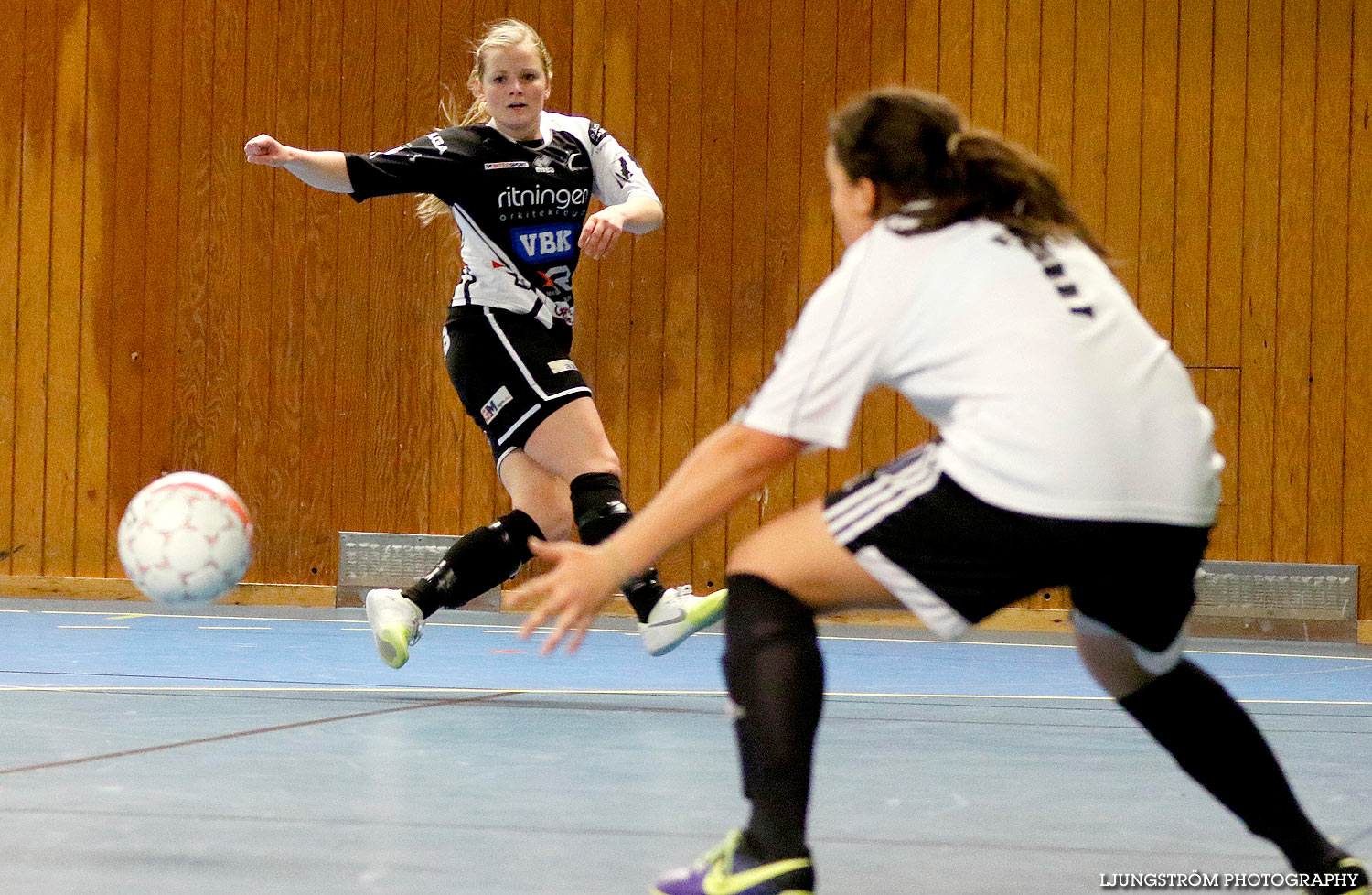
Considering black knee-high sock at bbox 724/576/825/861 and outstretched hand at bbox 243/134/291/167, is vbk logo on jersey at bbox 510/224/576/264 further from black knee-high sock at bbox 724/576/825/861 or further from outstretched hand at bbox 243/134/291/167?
black knee-high sock at bbox 724/576/825/861

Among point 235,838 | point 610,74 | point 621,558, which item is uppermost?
point 610,74

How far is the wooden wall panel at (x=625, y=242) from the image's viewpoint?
7164 millimetres

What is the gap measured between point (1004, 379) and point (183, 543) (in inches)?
91.5

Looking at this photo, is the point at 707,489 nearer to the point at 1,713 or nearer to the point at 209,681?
the point at 1,713

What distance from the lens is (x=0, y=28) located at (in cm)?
782

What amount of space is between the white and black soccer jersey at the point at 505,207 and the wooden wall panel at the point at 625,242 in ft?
10.4

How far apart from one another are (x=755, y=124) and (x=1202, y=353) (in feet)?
7.84

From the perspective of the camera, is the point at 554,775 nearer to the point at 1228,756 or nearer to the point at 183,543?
the point at 183,543

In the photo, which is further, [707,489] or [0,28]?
[0,28]

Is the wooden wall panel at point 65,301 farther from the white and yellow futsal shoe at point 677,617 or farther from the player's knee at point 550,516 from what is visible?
the white and yellow futsal shoe at point 677,617

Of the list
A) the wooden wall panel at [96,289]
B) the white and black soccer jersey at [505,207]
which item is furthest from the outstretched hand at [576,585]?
the wooden wall panel at [96,289]

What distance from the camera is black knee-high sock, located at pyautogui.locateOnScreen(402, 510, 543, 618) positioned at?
4102 millimetres

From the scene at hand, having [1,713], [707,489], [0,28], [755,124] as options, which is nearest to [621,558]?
[707,489]

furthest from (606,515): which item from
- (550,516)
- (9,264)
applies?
(9,264)
